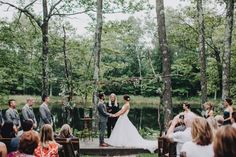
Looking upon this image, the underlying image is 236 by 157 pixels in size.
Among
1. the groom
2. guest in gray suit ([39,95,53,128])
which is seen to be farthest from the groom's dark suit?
guest in gray suit ([39,95,53,128])

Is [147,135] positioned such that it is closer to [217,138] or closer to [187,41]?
[187,41]

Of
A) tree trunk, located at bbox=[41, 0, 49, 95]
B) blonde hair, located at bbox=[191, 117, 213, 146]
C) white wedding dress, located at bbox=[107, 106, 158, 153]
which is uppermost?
tree trunk, located at bbox=[41, 0, 49, 95]

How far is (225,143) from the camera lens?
3.86 metres

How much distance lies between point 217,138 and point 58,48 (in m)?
21.7

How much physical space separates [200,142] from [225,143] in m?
1.33

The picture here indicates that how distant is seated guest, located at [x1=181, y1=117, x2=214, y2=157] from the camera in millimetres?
5152

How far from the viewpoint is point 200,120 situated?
5.24 metres

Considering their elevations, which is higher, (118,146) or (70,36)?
(70,36)

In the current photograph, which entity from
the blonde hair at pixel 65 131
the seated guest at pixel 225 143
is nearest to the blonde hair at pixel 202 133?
the seated guest at pixel 225 143

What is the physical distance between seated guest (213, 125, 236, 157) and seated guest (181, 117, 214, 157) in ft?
4.06

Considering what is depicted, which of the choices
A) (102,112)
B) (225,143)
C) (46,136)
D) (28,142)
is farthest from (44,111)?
(225,143)

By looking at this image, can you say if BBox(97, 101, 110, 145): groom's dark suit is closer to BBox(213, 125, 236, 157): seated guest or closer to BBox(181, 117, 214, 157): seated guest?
BBox(181, 117, 214, 157): seated guest

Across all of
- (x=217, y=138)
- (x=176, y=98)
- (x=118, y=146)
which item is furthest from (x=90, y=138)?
(x=176, y=98)

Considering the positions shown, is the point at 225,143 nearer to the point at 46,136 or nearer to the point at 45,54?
the point at 46,136
